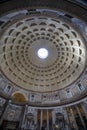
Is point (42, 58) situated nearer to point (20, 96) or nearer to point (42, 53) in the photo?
point (42, 53)

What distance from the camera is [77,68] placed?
28.1 meters

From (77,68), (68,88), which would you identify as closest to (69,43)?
(77,68)

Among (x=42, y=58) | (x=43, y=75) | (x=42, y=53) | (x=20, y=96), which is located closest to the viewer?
(x=20, y=96)

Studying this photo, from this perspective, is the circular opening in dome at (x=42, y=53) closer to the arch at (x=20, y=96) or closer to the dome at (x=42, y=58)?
the dome at (x=42, y=58)

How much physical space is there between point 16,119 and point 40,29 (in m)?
18.5

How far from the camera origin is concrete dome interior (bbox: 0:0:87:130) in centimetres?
2370

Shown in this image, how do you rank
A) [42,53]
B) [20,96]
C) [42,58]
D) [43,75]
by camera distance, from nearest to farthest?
[20,96] < [42,53] < [42,58] < [43,75]

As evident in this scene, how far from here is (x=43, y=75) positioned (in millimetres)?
33219

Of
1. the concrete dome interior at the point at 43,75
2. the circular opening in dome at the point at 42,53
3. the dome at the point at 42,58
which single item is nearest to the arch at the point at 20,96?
the concrete dome interior at the point at 43,75

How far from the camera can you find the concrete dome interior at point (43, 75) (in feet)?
77.8

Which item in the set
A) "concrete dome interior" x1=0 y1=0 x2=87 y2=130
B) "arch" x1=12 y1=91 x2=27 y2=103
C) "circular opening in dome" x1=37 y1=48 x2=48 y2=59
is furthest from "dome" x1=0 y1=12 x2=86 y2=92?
"arch" x1=12 y1=91 x2=27 y2=103

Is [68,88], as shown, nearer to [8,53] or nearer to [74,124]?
[74,124]

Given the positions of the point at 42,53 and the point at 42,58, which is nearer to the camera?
the point at 42,53

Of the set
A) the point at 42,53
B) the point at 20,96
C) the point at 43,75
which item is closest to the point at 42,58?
the point at 42,53
